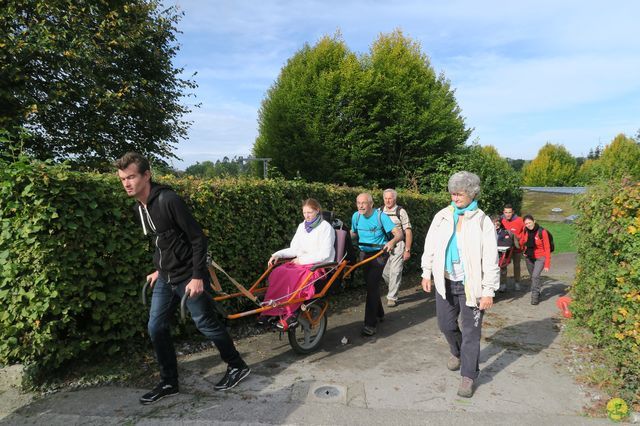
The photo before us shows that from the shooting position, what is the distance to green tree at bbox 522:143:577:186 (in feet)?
226

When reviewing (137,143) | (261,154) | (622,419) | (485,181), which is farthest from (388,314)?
(261,154)

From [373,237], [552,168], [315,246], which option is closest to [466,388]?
[315,246]

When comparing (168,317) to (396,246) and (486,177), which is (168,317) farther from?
(486,177)

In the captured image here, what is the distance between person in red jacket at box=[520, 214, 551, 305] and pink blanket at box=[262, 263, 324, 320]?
513cm

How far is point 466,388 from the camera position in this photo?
3.92 meters

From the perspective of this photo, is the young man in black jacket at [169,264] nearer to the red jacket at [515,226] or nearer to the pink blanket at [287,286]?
the pink blanket at [287,286]

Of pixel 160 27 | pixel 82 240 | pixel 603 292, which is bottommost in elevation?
pixel 603 292

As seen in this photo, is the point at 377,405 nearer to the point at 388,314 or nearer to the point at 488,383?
the point at 488,383

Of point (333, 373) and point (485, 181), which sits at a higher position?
point (485, 181)

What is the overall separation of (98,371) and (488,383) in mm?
3998

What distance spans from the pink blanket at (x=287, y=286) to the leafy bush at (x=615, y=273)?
304cm

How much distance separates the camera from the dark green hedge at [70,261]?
3660 millimetres

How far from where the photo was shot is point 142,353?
4.59 m

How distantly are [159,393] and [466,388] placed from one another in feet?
9.40
